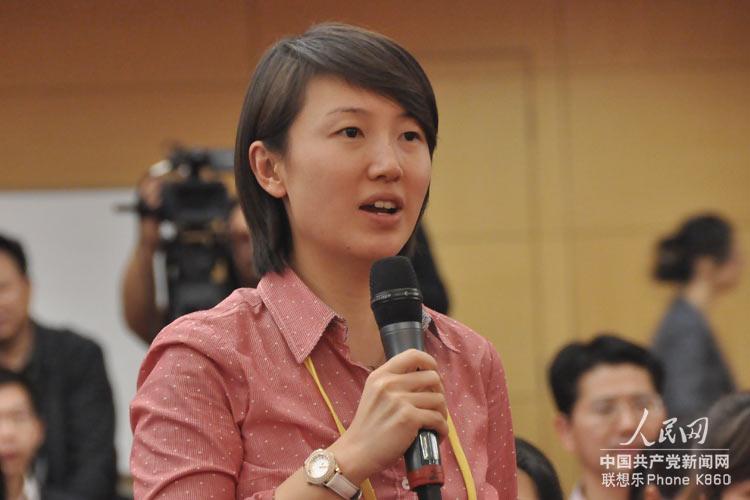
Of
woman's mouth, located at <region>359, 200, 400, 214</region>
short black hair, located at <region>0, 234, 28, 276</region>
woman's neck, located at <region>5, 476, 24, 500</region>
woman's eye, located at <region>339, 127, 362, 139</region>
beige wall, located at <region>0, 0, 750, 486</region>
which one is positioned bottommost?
woman's neck, located at <region>5, 476, 24, 500</region>

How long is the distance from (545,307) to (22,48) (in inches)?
83.8

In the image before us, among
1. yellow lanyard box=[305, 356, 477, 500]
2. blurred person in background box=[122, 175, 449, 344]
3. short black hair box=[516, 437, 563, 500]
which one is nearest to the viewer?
yellow lanyard box=[305, 356, 477, 500]

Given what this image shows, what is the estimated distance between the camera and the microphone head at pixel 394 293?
112 centimetres

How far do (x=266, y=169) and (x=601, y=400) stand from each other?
1356mm

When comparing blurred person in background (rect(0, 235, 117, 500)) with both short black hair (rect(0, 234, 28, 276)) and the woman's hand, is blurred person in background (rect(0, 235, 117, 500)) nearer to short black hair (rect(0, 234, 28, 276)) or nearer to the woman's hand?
short black hair (rect(0, 234, 28, 276))

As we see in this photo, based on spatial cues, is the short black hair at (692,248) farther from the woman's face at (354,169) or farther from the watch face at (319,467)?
the watch face at (319,467)

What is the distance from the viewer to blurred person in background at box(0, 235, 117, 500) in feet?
9.21

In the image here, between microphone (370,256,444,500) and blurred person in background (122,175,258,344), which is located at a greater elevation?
blurred person in background (122,175,258,344)

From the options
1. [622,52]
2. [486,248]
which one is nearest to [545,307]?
[486,248]

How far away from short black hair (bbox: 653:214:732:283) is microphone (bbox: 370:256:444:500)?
2.60 meters

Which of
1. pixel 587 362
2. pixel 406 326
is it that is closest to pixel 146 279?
pixel 587 362

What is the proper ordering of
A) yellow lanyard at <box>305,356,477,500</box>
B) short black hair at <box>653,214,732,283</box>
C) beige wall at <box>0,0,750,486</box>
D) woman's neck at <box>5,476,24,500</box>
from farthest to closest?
beige wall at <box>0,0,750,486</box> → short black hair at <box>653,214,732,283</box> → woman's neck at <box>5,476,24,500</box> → yellow lanyard at <box>305,356,477,500</box>

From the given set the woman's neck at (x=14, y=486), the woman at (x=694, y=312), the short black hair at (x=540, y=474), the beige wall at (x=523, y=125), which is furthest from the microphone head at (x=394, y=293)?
the beige wall at (x=523, y=125)

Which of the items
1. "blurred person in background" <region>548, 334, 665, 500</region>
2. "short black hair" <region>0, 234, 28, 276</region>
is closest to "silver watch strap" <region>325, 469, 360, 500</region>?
"blurred person in background" <region>548, 334, 665, 500</region>
